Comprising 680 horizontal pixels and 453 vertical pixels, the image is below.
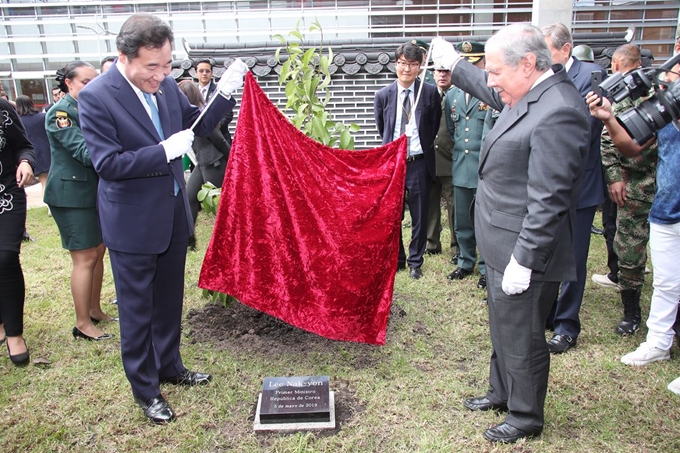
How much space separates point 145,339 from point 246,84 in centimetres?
156

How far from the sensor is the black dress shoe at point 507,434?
252cm

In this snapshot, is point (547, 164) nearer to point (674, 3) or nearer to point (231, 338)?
point (231, 338)

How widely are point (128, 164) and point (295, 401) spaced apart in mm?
1460

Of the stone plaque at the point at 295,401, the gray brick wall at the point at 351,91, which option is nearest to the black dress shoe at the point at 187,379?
the stone plaque at the point at 295,401

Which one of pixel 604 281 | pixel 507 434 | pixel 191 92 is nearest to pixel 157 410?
pixel 507 434

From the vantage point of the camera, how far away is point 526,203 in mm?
2240

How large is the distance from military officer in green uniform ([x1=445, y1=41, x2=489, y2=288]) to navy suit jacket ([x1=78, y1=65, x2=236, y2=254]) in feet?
9.05

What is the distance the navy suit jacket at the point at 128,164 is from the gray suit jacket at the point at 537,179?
1.58m

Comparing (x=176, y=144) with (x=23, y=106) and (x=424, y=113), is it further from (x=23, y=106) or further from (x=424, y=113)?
(x=23, y=106)

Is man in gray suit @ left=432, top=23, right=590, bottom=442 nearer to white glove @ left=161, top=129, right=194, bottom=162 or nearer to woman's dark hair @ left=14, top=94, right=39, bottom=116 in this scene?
white glove @ left=161, top=129, right=194, bottom=162

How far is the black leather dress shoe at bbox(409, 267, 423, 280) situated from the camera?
4934mm

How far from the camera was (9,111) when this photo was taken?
3.44 metres

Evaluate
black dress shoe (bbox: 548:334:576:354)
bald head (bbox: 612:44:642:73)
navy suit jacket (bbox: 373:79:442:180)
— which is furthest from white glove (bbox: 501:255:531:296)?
bald head (bbox: 612:44:642:73)

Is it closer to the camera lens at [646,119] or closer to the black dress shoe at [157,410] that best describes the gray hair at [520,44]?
the camera lens at [646,119]
